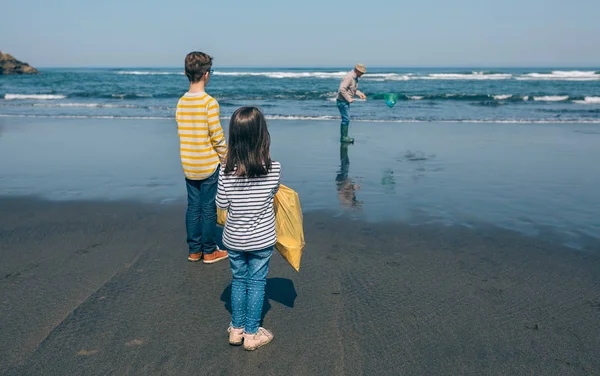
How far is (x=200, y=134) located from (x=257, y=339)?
182 cm

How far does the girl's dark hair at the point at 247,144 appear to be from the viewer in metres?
2.93

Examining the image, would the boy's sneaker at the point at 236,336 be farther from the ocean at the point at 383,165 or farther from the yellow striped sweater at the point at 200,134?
the ocean at the point at 383,165

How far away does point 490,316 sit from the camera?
3455mm

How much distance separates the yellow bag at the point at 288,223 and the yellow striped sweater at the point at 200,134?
36.5 inches

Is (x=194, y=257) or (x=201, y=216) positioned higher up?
(x=201, y=216)

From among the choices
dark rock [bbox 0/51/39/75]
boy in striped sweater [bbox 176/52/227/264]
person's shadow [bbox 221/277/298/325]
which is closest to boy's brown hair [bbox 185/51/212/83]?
boy in striped sweater [bbox 176/52/227/264]

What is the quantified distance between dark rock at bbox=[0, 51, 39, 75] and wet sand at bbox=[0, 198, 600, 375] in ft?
229

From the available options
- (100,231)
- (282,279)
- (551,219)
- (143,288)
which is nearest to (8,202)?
(100,231)

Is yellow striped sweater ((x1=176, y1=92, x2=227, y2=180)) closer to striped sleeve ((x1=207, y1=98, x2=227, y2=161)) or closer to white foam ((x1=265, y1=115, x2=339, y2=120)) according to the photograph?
striped sleeve ((x1=207, y1=98, x2=227, y2=161))

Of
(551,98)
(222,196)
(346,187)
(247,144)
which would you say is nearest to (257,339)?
(222,196)

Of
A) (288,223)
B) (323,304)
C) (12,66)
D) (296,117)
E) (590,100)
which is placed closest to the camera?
(288,223)

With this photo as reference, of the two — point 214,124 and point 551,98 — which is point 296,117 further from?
point 551,98

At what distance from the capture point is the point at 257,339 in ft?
10.2

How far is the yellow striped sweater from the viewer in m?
4.04
